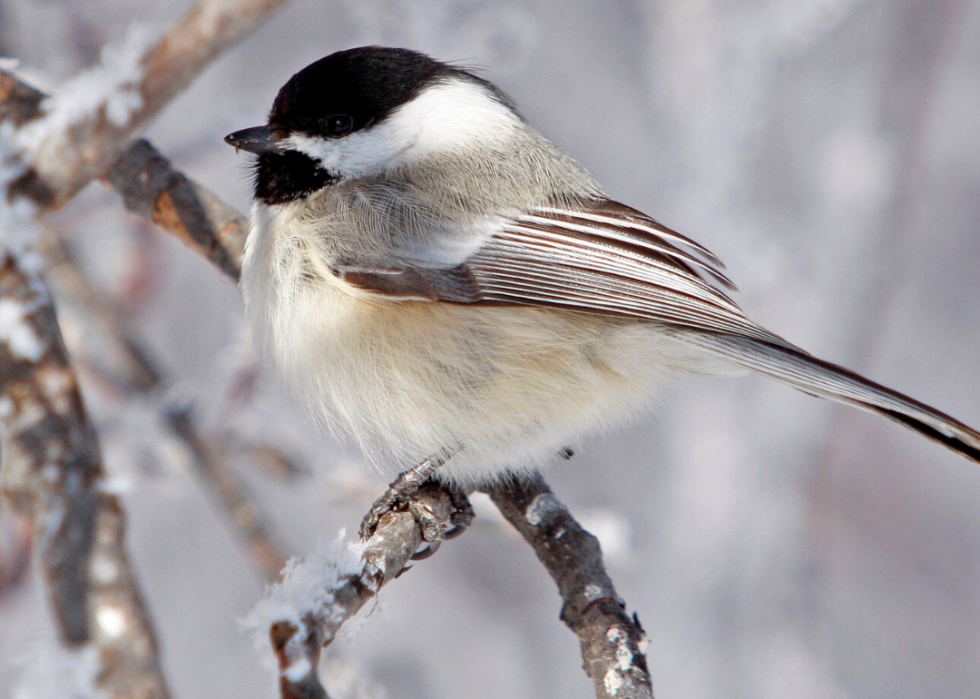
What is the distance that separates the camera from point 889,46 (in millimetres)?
2783

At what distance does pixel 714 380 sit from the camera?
2.59 meters

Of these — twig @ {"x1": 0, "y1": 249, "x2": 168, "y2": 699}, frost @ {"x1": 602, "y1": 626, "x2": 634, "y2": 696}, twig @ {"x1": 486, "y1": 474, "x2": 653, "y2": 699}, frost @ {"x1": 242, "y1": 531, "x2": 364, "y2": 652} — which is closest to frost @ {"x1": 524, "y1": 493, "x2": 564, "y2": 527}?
twig @ {"x1": 486, "y1": 474, "x2": 653, "y2": 699}

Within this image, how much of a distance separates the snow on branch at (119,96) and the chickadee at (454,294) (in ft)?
0.70

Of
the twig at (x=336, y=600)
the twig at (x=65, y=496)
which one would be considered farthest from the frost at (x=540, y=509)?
the twig at (x=65, y=496)

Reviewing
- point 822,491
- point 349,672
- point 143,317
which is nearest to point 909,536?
point 822,491

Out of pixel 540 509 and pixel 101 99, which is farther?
pixel 540 509

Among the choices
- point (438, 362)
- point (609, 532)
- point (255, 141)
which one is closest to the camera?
point (438, 362)

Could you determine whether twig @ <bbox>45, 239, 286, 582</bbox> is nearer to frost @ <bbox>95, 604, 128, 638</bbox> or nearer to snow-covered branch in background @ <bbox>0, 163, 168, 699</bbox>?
snow-covered branch in background @ <bbox>0, 163, 168, 699</bbox>

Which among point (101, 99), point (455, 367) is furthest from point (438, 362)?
point (101, 99)

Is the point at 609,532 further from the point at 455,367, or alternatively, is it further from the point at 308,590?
the point at 308,590

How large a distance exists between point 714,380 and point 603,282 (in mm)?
1482

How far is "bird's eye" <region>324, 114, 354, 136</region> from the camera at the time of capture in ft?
4.42

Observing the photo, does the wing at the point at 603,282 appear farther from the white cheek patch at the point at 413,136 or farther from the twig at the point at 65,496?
the twig at the point at 65,496

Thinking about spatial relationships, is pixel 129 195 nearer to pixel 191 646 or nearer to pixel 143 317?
pixel 143 317
